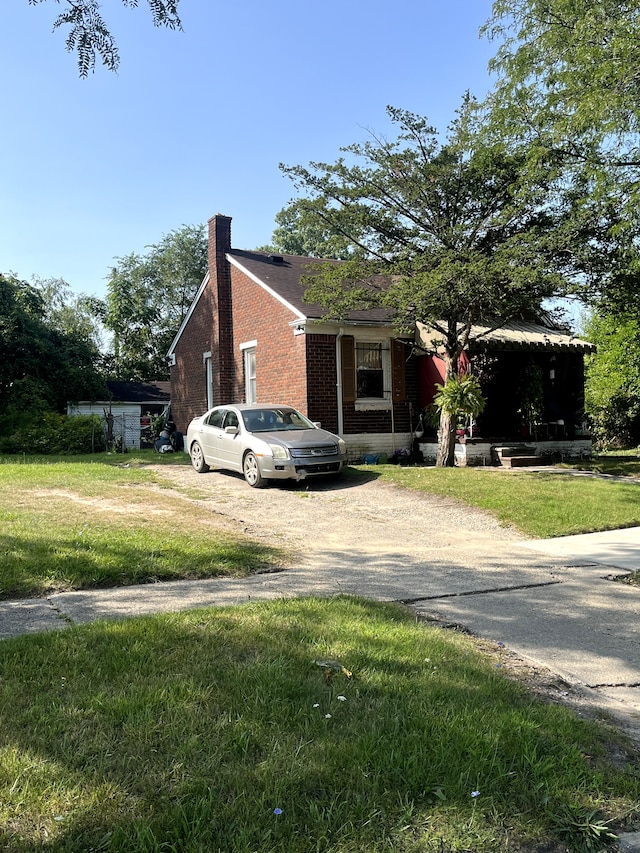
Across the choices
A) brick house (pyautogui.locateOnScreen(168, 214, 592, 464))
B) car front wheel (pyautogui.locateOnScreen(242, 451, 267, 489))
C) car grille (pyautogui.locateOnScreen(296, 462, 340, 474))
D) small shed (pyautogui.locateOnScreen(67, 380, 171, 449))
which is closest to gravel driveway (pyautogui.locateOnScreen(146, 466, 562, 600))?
car front wheel (pyautogui.locateOnScreen(242, 451, 267, 489))

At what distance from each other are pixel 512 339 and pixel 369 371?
3.74 metres

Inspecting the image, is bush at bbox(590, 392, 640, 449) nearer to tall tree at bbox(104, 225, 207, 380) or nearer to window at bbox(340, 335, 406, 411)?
window at bbox(340, 335, 406, 411)

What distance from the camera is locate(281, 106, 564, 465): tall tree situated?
12.5m

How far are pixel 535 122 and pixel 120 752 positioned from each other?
1284cm

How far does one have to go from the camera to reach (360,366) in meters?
17.2

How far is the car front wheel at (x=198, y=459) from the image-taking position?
14781mm

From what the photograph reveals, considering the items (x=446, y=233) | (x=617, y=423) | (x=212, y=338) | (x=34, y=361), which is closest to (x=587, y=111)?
(x=446, y=233)

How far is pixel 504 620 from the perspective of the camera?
5023 millimetres

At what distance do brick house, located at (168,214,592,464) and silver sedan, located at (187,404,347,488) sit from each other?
8.76ft

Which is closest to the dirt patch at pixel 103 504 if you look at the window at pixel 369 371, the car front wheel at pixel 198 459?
the car front wheel at pixel 198 459

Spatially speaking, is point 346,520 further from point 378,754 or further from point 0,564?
point 378,754

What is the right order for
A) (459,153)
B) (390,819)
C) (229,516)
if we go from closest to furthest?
(390,819), (229,516), (459,153)

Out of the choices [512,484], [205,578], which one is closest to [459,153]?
[512,484]

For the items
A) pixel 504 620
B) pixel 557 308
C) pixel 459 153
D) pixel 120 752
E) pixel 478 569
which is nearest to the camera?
pixel 120 752
